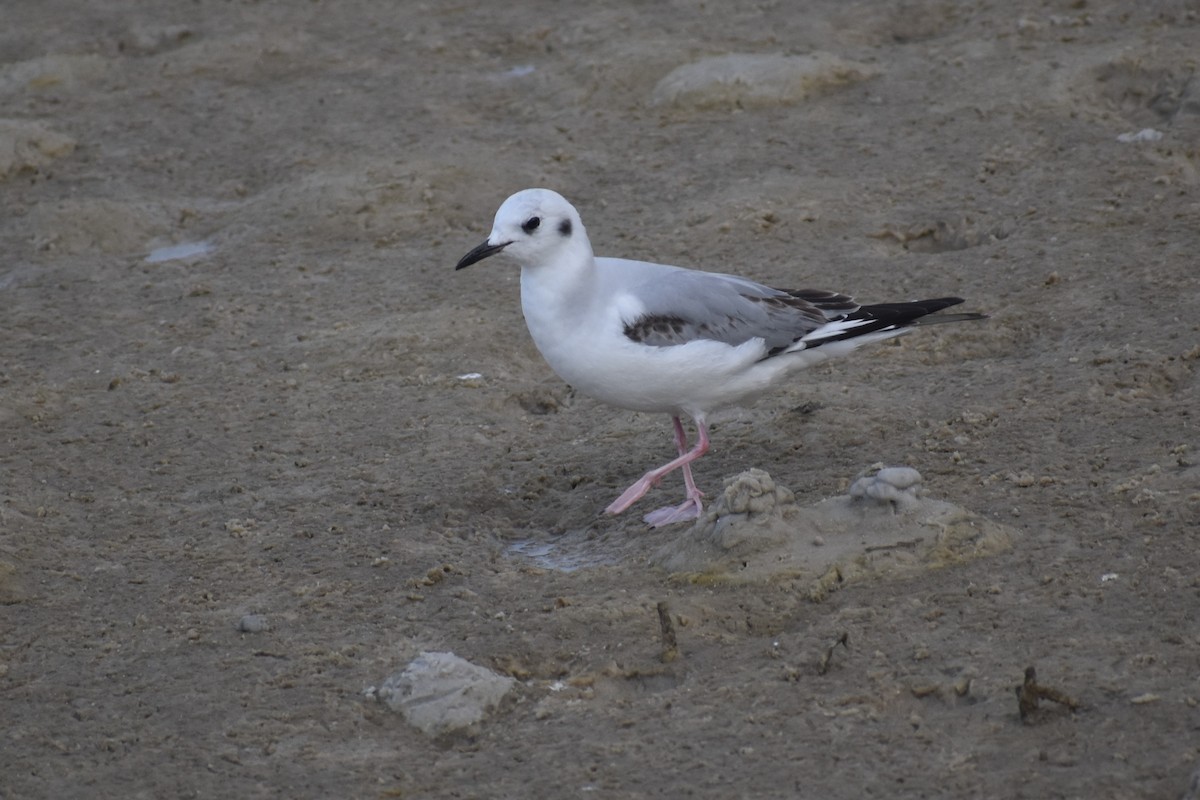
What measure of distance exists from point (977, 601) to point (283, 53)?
22.0 ft

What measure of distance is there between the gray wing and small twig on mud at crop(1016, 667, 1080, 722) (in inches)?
→ 70.2

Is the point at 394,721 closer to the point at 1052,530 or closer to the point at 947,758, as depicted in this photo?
the point at 947,758

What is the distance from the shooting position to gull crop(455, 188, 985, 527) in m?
4.70

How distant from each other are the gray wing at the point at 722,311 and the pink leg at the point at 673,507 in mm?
351

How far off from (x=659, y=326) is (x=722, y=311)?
10.0 inches

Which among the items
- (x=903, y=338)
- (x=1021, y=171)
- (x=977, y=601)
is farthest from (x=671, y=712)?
(x=1021, y=171)

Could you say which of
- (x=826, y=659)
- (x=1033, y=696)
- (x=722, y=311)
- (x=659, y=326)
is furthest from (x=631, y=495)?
(x=1033, y=696)

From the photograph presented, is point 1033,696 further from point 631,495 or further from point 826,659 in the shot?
point 631,495

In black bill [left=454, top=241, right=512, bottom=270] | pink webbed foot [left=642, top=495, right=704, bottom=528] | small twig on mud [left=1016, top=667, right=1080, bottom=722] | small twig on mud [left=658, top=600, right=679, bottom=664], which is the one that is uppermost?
black bill [left=454, top=241, right=512, bottom=270]

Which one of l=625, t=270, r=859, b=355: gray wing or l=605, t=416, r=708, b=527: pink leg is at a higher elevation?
l=625, t=270, r=859, b=355: gray wing

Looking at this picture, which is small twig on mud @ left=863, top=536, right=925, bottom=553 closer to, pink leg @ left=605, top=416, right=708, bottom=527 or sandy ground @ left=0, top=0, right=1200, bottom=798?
sandy ground @ left=0, top=0, right=1200, bottom=798

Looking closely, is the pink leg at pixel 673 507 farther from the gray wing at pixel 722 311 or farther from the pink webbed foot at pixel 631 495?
the gray wing at pixel 722 311

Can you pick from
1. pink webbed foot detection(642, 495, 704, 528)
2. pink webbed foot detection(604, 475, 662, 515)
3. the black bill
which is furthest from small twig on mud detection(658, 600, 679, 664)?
the black bill

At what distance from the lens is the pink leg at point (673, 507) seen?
4766 mm
